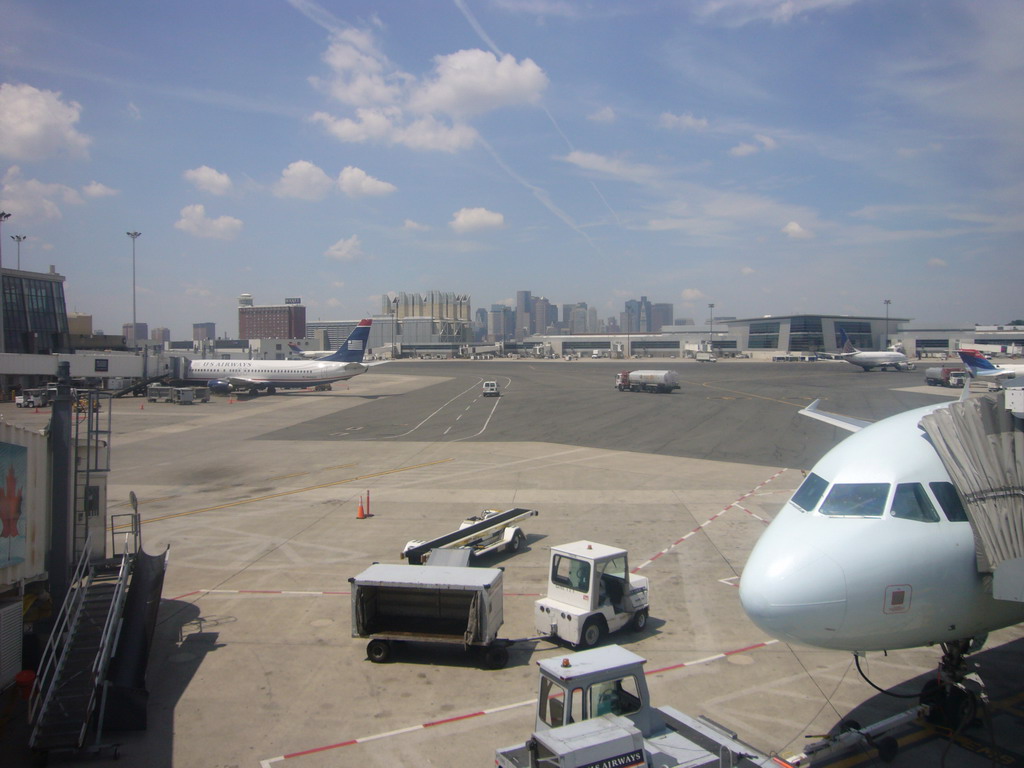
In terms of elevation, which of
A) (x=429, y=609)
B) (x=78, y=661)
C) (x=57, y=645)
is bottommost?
(x=429, y=609)

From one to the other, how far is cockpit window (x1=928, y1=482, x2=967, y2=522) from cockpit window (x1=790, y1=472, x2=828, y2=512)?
1461 mm

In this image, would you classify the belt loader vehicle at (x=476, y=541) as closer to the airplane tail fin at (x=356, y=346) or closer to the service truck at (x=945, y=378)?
the airplane tail fin at (x=356, y=346)

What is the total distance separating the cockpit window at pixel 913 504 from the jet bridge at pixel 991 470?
484 millimetres

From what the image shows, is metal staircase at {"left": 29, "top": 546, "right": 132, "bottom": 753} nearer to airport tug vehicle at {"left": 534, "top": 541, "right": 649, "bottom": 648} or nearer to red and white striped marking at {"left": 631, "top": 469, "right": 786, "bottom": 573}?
airport tug vehicle at {"left": 534, "top": 541, "right": 649, "bottom": 648}

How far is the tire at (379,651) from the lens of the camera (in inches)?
563

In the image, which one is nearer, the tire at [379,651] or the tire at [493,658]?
the tire at [493,658]

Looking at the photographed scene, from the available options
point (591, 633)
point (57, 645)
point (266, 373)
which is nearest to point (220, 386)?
point (266, 373)

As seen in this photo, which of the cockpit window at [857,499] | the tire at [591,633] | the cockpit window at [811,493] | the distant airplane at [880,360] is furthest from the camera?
the distant airplane at [880,360]

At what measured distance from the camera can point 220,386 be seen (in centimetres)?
8281

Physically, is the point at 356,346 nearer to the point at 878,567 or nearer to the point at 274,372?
the point at 274,372

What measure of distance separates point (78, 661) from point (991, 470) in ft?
50.7

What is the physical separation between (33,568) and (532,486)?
836 inches

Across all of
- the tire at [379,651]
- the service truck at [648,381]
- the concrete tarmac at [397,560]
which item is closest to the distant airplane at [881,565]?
the concrete tarmac at [397,560]

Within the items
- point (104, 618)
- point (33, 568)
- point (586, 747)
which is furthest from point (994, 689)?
point (33, 568)
